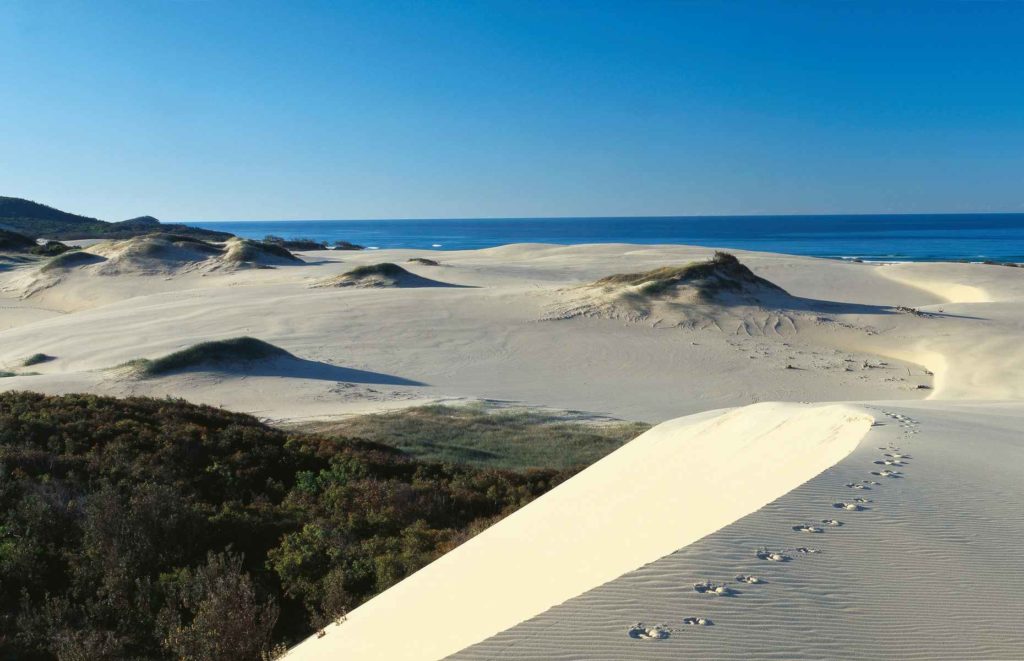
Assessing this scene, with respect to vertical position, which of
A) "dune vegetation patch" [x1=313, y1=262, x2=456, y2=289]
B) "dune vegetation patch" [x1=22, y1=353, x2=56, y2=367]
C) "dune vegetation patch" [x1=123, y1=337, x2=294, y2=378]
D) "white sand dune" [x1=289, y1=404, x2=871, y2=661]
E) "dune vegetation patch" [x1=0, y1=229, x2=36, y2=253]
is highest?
"dune vegetation patch" [x1=0, y1=229, x2=36, y2=253]

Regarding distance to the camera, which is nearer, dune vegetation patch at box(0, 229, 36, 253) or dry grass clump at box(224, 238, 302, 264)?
dry grass clump at box(224, 238, 302, 264)

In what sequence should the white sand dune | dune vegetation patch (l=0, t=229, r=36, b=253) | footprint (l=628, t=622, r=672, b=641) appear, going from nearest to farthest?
footprint (l=628, t=622, r=672, b=641) → the white sand dune → dune vegetation patch (l=0, t=229, r=36, b=253)

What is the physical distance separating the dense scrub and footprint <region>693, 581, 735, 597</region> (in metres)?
3.45

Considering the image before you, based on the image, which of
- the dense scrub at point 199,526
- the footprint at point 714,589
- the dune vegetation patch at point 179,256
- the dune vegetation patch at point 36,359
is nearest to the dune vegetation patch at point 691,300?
the dune vegetation patch at point 36,359

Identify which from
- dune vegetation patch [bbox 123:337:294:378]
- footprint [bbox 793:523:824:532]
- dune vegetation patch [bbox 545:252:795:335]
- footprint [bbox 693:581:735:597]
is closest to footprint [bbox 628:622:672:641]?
footprint [bbox 693:581:735:597]

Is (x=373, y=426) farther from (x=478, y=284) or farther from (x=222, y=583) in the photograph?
(x=478, y=284)

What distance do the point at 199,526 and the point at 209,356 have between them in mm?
12293

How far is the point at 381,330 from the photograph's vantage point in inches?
989

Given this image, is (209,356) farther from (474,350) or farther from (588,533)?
(588,533)

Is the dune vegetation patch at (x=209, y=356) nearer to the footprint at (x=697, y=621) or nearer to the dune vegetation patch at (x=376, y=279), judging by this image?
the dune vegetation patch at (x=376, y=279)

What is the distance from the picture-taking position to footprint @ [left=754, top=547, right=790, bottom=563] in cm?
466

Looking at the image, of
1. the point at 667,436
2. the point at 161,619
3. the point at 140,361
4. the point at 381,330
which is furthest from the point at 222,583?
the point at 381,330

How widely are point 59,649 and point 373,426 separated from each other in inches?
316

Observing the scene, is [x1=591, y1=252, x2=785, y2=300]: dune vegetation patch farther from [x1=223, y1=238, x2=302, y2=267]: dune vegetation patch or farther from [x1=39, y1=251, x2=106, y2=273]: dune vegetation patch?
[x1=39, y1=251, x2=106, y2=273]: dune vegetation patch
